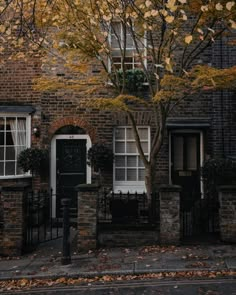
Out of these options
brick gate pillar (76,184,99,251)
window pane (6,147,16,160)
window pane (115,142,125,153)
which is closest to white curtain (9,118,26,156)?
window pane (6,147,16,160)

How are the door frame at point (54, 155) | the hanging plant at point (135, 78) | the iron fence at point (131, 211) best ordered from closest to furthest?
the iron fence at point (131, 211), the hanging plant at point (135, 78), the door frame at point (54, 155)

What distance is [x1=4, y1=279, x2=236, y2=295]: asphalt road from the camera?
6098 mm

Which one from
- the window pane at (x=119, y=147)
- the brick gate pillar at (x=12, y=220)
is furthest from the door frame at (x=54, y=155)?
the brick gate pillar at (x=12, y=220)

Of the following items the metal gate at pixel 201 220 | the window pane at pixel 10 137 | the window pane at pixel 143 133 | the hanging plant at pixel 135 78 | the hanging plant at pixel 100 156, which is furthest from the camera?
the window pane at pixel 10 137

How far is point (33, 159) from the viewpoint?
39.2 feet

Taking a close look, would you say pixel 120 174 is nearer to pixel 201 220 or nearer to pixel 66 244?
pixel 201 220

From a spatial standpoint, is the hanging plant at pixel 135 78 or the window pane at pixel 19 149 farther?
the window pane at pixel 19 149

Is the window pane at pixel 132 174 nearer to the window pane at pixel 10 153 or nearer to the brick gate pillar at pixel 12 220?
the window pane at pixel 10 153

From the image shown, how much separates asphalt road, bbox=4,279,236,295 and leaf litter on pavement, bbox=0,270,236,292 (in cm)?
20

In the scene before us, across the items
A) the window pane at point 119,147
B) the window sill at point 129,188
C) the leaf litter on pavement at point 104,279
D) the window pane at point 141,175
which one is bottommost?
the leaf litter on pavement at point 104,279

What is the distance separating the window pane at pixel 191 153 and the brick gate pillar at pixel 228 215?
3996 mm

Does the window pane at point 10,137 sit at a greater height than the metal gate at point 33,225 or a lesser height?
greater

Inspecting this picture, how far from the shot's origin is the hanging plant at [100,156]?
39.2 feet

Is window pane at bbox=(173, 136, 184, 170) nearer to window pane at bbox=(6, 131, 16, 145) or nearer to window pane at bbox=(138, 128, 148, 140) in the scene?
window pane at bbox=(138, 128, 148, 140)
